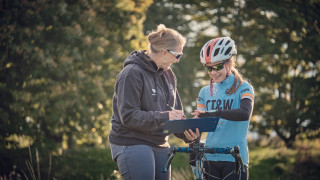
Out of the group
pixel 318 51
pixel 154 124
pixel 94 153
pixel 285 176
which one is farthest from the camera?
pixel 94 153

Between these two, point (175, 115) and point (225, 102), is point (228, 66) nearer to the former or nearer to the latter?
point (225, 102)

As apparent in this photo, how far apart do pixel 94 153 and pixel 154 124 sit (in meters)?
10.5

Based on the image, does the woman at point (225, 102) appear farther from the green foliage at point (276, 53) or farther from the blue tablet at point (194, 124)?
the green foliage at point (276, 53)

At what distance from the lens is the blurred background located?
12.1 metres

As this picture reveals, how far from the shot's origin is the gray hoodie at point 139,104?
3.61 metres

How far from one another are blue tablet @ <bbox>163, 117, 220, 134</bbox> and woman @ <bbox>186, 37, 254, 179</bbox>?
53cm

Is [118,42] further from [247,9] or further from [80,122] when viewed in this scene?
[247,9]

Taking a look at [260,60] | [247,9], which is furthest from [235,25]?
[260,60]

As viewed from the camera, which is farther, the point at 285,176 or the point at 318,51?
the point at 318,51

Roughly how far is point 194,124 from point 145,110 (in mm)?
769

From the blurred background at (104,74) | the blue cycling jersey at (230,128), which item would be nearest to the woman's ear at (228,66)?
the blue cycling jersey at (230,128)

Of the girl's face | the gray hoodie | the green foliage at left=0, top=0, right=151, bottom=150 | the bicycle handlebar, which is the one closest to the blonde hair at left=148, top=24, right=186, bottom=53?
the gray hoodie

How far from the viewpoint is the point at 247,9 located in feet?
45.4

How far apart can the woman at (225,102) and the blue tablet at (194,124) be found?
533 mm
